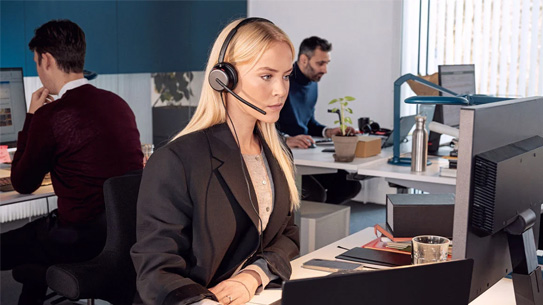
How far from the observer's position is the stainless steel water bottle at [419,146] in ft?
10.7

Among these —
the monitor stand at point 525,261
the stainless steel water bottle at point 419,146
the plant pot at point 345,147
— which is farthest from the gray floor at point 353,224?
the monitor stand at point 525,261

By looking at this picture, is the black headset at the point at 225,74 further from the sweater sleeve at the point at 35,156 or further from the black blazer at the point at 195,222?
the sweater sleeve at the point at 35,156

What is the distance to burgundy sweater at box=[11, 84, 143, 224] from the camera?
2736 mm

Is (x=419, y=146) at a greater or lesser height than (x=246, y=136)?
lesser

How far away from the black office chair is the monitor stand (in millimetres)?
1252

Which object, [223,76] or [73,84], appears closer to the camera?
[223,76]

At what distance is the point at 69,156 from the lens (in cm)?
279

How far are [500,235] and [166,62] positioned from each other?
4.87 m

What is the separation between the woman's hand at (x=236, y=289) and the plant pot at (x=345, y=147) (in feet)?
6.18

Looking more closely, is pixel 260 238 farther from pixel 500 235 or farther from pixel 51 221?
pixel 51 221

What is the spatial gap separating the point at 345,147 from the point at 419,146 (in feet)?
1.34

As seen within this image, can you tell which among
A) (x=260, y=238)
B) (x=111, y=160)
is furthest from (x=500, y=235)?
(x=111, y=160)

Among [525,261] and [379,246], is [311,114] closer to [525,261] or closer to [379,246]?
[379,246]

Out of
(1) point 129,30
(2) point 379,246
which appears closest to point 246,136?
(2) point 379,246
